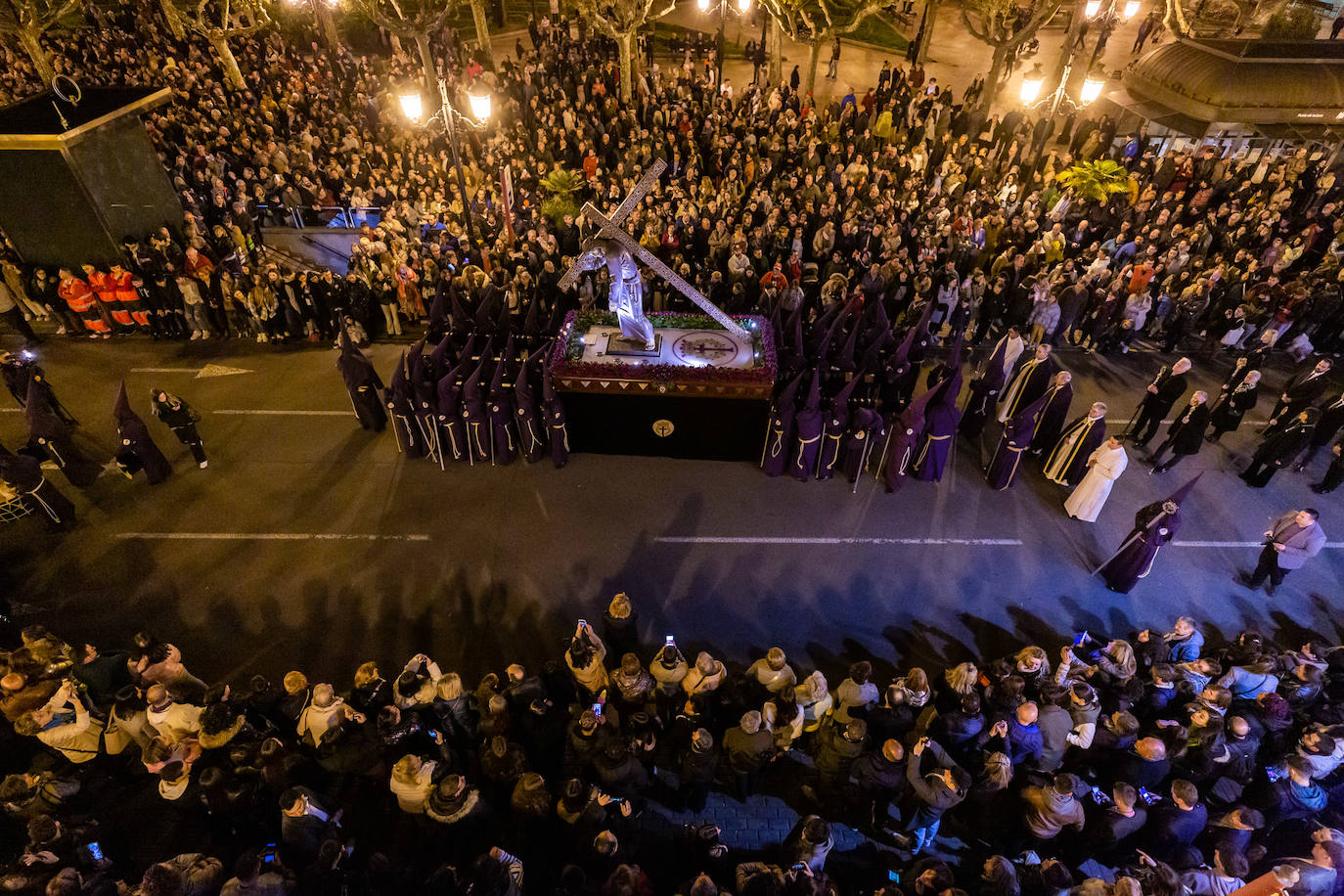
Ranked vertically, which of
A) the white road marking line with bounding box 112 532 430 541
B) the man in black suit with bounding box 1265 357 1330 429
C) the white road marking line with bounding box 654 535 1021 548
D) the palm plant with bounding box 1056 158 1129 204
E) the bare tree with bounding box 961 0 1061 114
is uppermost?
the bare tree with bounding box 961 0 1061 114

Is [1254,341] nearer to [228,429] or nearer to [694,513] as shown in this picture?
[694,513]

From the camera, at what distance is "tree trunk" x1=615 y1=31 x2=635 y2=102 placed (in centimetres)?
1930

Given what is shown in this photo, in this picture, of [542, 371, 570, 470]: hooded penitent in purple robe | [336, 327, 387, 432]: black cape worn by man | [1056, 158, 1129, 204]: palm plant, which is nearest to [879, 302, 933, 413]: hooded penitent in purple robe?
[542, 371, 570, 470]: hooded penitent in purple robe

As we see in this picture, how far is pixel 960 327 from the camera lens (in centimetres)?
1219

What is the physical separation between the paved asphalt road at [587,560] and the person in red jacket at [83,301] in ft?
9.09

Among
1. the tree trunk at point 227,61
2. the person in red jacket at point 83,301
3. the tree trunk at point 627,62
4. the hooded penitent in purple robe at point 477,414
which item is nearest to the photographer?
the hooded penitent in purple robe at point 477,414

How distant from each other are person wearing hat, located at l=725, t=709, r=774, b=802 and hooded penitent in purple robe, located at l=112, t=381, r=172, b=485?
897 centimetres

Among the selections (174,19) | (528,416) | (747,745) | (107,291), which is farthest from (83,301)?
(747,745)

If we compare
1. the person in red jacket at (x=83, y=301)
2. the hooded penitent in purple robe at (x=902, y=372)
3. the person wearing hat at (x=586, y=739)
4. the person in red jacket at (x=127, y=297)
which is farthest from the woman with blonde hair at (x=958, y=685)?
the person in red jacket at (x=83, y=301)

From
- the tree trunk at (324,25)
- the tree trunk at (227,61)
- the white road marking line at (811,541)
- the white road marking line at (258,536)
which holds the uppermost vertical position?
the tree trunk at (324,25)

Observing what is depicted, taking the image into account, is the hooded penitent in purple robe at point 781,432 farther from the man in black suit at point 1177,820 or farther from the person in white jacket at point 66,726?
the person in white jacket at point 66,726

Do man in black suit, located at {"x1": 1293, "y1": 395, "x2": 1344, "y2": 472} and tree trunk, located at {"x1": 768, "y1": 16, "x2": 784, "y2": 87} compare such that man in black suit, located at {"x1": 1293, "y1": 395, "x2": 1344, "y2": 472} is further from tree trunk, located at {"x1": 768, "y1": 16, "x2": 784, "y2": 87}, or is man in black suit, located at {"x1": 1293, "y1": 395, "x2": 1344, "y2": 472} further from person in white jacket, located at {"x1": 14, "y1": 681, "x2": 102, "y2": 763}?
tree trunk, located at {"x1": 768, "y1": 16, "x2": 784, "y2": 87}

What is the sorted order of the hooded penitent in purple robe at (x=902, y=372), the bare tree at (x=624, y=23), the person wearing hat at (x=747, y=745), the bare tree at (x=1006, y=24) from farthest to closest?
the bare tree at (x=624, y=23) → the bare tree at (x=1006, y=24) → the hooded penitent in purple robe at (x=902, y=372) → the person wearing hat at (x=747, y=745)

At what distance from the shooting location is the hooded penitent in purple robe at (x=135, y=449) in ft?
29.8
